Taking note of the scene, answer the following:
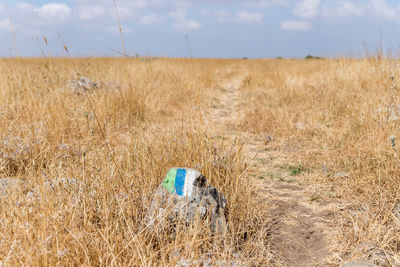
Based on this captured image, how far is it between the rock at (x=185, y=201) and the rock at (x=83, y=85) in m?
4.44

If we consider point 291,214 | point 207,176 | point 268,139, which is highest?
point 207,176

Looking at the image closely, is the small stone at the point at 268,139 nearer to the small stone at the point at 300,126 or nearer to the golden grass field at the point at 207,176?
the golden grass field at the point at 207,176

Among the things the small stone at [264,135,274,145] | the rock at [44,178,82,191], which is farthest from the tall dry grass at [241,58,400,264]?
the rock at [44,178,82,191]

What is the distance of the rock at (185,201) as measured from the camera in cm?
187

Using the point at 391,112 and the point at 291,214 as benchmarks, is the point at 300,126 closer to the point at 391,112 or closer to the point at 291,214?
the point at 391,112

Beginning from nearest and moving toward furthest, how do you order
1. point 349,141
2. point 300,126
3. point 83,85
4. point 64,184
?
Result: point 64,184 < point 349,141 < point 300,126 < point 83,85

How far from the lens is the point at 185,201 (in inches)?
74.7

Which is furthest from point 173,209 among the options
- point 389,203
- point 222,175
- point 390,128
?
point 390,128

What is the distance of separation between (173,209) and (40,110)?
2871mm

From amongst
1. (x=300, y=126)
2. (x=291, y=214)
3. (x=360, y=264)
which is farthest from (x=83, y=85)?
(x=360, y=264)

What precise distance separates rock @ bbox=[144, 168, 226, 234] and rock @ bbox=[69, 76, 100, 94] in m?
4.44

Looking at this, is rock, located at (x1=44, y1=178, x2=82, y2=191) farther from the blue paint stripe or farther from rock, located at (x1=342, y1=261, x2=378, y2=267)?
rock, located at (x1=342, y1=261, x2=378, y2=267)

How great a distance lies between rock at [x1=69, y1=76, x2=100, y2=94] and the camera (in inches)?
231

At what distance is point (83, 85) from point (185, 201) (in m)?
5.00
